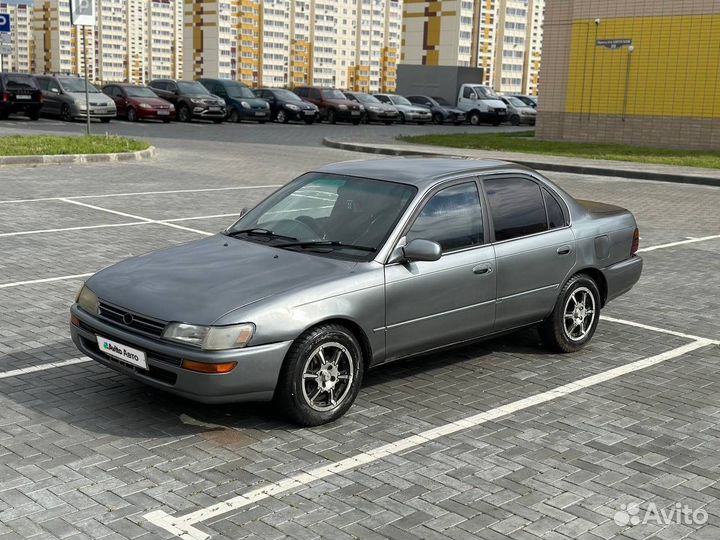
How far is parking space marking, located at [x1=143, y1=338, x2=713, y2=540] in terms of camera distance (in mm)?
4090

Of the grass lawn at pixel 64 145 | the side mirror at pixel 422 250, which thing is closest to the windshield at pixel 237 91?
the grass lawn at pixel 64 145

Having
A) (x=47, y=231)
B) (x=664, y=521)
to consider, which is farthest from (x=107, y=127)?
(x=664, y=521)

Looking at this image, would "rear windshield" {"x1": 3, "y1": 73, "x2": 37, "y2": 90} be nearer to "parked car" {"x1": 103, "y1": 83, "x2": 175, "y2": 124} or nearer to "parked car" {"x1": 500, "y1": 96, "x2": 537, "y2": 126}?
"parked car" {"x1": 103, "y1": 83, "x2": 175, "y2": 124}

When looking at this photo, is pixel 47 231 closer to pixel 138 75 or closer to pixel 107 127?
pixel 107 127

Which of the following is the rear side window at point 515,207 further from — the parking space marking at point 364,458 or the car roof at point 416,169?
the parking space marking at point 364,458

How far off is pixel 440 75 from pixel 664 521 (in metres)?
51.8

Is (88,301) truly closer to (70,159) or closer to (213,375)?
(213,375)

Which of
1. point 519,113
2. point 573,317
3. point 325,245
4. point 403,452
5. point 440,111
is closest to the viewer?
point 403,452

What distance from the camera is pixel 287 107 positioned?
4019 centimetres

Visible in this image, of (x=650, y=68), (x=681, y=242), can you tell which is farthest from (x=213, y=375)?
(x=650, y=68)

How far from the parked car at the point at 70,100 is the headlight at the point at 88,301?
28.9 metres

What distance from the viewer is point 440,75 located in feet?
178

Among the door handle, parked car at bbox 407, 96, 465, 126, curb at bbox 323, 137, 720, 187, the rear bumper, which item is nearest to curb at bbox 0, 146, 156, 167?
curb at bbox 323, 137, 720, 187

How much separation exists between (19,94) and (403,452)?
31349 millimetres
